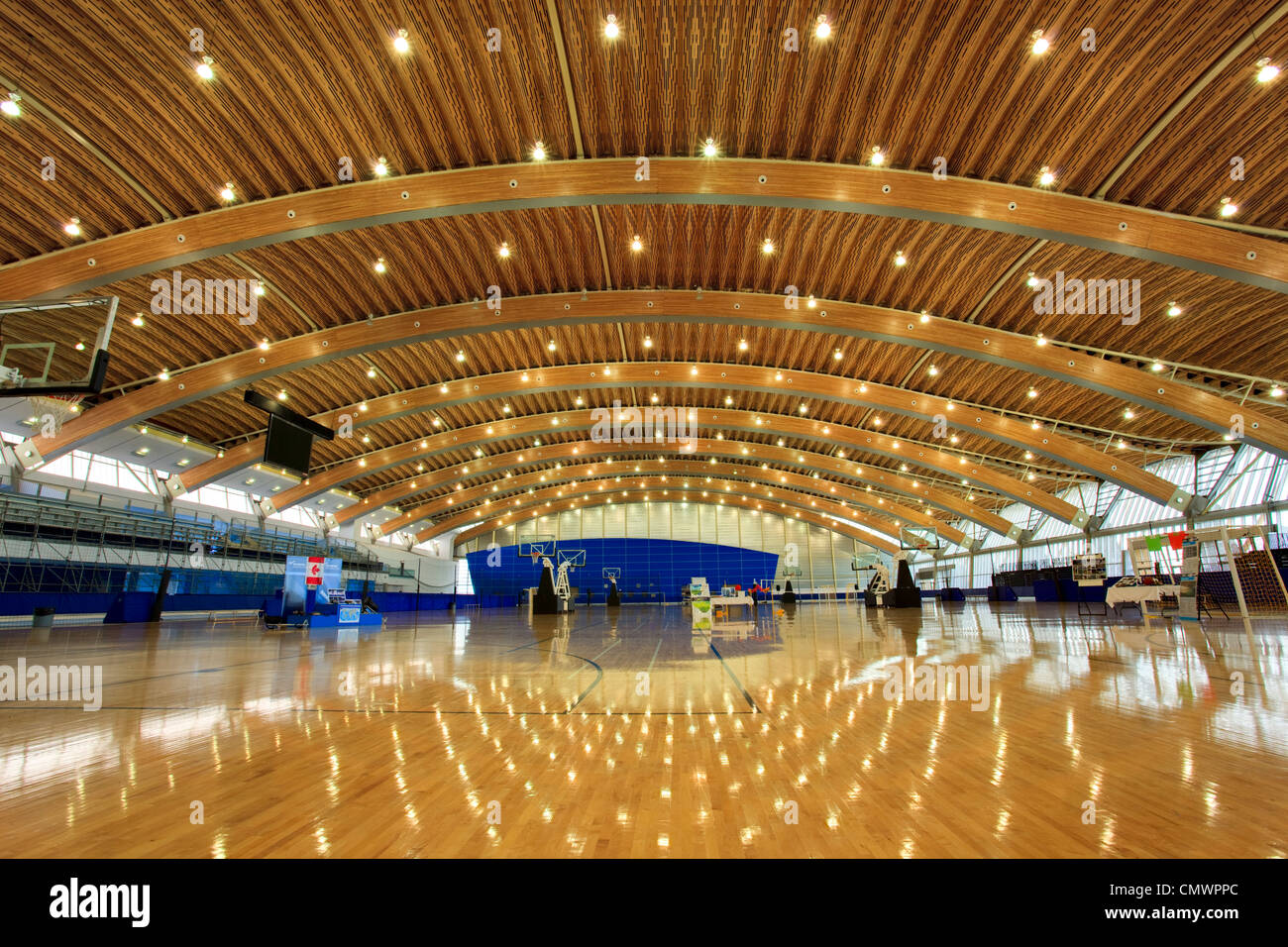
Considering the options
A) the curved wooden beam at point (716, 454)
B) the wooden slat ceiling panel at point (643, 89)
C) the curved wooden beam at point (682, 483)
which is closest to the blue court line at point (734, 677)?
the wooden slat ceiling panel at point (643, 89)

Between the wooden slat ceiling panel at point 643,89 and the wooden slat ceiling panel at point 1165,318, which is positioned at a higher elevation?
the wooden slat ceiling panel at point 643,89

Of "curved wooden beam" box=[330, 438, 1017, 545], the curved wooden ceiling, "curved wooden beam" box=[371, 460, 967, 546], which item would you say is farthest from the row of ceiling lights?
"curved wooden beam" box=[371, 460, 967, 546]

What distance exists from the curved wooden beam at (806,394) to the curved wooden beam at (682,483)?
1641 centimetres

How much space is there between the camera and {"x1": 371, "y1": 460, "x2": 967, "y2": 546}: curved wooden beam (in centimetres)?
4156

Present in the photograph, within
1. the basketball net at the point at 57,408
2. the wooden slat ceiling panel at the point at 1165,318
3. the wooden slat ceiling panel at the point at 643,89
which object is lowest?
the basketball net at the point at 57,408

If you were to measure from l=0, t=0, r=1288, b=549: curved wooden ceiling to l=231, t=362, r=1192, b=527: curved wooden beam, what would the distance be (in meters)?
5.65

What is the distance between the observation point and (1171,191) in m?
12.8

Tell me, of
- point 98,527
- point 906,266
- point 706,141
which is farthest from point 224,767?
point 98,527

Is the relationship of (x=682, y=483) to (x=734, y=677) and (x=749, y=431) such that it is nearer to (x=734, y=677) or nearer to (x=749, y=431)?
(x=749, y=431)

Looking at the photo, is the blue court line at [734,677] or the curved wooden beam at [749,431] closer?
the blue court line at [734,677]

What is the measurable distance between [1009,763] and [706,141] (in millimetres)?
12972

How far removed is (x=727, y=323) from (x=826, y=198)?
589cm

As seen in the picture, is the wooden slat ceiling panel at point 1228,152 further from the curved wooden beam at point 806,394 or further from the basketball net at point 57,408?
the basketball net at point 57,408

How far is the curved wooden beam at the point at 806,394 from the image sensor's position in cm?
2416
